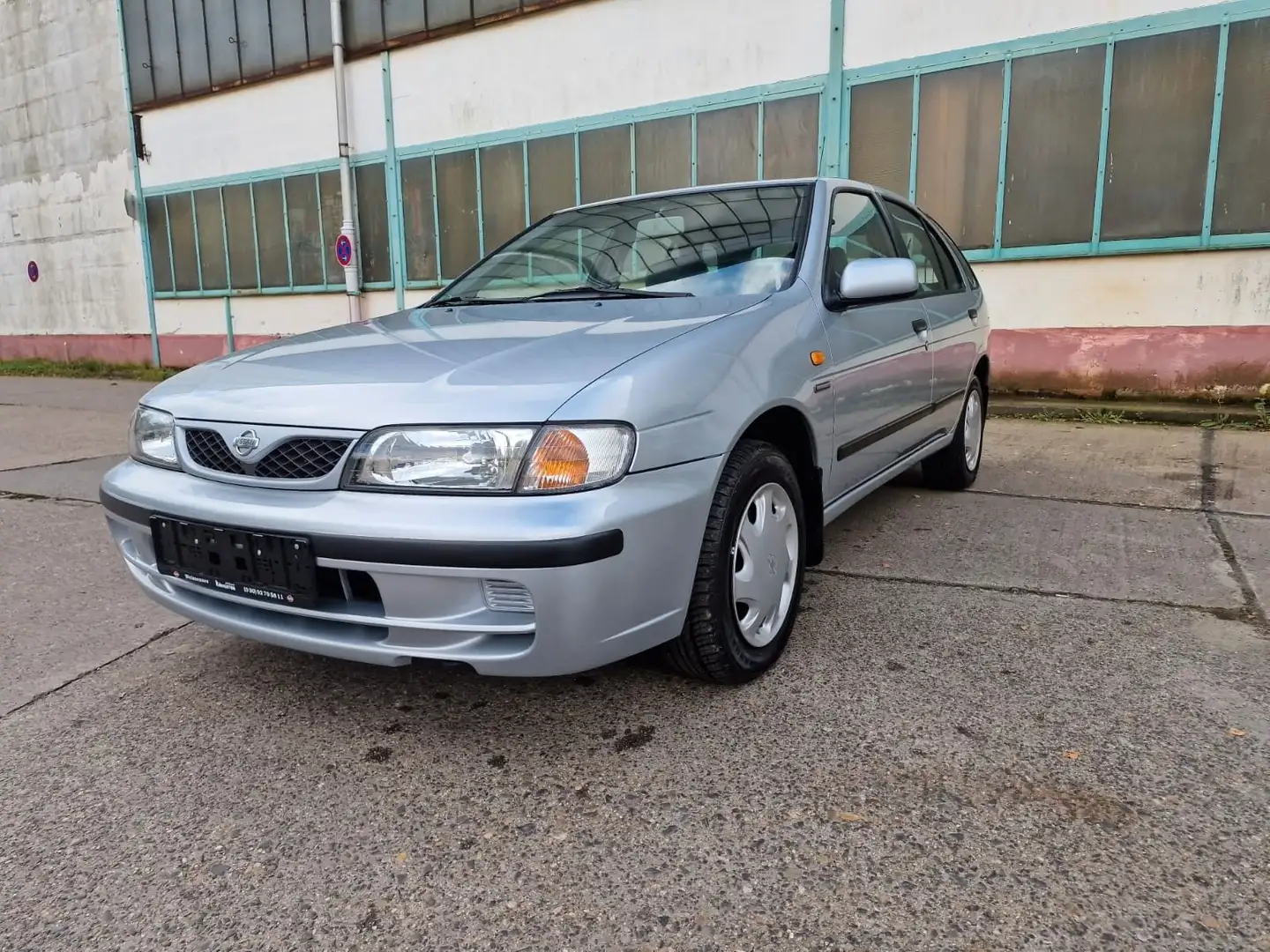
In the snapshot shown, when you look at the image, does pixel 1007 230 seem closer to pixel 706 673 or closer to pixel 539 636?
pixel 706 673

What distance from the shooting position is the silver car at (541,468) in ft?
6.06

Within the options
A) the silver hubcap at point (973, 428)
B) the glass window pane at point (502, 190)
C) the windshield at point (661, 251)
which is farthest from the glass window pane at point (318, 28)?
the silver hubcap at point (973, 428)

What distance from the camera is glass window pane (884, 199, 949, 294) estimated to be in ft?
12.4

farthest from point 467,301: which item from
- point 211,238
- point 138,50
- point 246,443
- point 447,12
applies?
point 138,50

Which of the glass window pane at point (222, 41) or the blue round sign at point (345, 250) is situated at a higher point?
the glass window pane at point (222, 41)

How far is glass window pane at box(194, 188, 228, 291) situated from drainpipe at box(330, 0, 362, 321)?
2607 mm

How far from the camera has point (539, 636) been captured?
6.10 feet

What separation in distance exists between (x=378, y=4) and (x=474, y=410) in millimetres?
10839

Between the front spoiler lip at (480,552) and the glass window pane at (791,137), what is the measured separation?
722cm

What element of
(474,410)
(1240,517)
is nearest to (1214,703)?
(474,410)

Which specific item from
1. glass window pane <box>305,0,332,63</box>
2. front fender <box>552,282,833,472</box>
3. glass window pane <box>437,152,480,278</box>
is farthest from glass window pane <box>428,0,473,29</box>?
front fender <box>552,282,833,472</box>

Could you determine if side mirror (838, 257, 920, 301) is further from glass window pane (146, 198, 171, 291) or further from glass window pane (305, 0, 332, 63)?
glass window pane (146, 198, 171, 291)

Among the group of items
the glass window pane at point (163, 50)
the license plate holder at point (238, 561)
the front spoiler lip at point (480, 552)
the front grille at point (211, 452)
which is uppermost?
the glass window pane at point (163, 50)

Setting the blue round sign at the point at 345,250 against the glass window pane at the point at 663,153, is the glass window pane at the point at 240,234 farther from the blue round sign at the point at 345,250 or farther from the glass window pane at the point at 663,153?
the glass window pane at the point at 663,153
